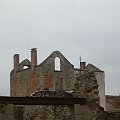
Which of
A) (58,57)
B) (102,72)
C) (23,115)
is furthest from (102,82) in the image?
(23,115)

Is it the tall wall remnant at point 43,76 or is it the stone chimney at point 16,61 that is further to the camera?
the stone chimney at point 16,61

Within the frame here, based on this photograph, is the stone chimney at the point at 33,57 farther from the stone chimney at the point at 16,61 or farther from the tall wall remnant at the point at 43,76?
the stone chimney at the point at 16,61

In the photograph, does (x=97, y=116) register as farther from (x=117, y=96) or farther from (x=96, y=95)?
(x=117, y=96)

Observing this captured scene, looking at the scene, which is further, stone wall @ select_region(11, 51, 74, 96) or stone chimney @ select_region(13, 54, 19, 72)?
stone chimney @ select_region(13, 54, 19, 72)

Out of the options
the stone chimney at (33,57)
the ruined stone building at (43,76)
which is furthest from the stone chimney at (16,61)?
the stone chimney at (33,57)

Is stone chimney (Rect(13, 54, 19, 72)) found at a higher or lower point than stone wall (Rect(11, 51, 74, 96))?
higher

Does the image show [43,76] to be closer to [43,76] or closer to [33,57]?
[43,76]

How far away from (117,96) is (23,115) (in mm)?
25507

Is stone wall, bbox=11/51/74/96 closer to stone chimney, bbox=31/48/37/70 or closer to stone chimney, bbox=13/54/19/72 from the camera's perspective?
stone chimney, bbox=31/48/37/70

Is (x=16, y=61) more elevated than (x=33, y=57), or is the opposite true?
(x=33, y=57)

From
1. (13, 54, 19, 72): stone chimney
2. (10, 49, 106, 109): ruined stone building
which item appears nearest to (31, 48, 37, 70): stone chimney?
(10, 49, 106, 109): ruined stone building

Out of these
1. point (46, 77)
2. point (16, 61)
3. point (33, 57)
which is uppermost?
point (33, 57)

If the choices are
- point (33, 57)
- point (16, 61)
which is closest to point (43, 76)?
point (33, 57)

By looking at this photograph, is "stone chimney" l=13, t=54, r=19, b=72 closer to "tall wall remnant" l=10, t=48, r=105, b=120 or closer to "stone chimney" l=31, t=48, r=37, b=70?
"tall wall remnant" l=10, t=48, r=105, b=120
